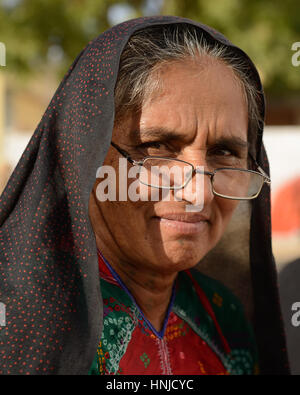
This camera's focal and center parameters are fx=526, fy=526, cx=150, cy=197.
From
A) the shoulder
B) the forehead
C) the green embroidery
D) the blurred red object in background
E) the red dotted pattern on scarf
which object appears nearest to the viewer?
the red dotted pattern on scarf

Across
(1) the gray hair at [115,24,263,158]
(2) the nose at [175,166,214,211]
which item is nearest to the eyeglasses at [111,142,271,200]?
(2) the nose at [175,166,214,211]

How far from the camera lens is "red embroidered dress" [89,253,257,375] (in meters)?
1.70

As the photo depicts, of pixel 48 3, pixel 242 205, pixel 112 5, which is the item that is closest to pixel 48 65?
pixel 48 3

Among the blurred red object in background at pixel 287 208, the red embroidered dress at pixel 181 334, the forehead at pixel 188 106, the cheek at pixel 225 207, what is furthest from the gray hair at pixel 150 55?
the blurred red object in background at pixel 287 208

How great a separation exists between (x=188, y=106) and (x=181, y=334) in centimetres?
86

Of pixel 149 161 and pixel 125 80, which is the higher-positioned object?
pixel 125 80

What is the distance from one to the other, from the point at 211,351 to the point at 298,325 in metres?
0.45

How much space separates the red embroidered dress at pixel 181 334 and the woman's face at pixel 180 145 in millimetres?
185

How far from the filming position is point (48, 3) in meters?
12.2

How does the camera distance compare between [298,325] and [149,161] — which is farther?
A: [298,325]

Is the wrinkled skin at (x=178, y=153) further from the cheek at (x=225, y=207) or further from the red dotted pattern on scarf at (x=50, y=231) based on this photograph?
the red dotted pattern on scarf at (x=50, y=231)

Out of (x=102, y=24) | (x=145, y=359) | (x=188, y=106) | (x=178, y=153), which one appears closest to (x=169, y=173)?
(x=178, y=153)

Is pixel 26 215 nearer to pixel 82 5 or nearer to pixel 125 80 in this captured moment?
pixel 125 80

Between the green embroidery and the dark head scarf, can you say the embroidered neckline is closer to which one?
the green embroidery
